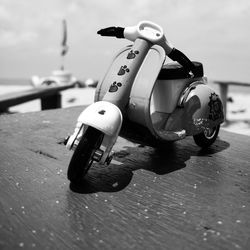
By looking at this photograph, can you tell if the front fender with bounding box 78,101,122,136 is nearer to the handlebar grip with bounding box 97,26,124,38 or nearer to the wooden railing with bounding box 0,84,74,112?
the handlebar grip with bounding box 97,26,124,38

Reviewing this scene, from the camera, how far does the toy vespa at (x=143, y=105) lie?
147 centimetres

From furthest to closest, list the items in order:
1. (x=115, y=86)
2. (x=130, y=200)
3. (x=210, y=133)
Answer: (x=210, y=133) → (x=115, y=86) → (x=130, y=200)

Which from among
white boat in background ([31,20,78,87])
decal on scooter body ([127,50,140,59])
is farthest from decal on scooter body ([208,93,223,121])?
white boat in background ([31,20,78,87])

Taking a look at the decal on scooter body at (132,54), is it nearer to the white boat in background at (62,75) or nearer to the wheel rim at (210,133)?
the wheel rim at (210,133)

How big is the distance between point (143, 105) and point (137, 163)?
376 millimetres

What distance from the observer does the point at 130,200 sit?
1.39m

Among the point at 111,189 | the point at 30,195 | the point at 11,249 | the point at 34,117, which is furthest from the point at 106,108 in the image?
the point at 34,117

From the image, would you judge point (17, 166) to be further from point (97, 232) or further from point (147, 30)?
point (147, 30)

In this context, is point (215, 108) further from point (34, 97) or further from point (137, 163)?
point (34, 97)

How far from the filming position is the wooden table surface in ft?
3.53

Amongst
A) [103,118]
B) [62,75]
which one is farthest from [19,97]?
[62,75]

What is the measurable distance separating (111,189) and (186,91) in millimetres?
860

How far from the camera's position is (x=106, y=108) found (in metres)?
1.52

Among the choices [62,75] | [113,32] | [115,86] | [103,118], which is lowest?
[62,75]
